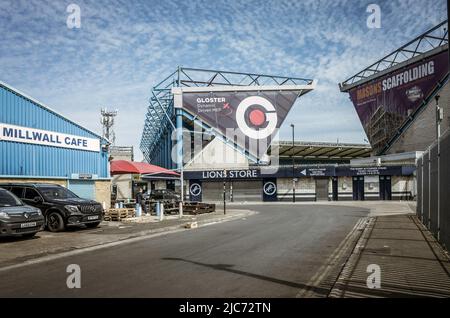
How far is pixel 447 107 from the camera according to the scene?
47750mm

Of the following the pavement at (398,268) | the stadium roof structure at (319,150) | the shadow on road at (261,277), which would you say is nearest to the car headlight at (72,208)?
the shadow on road at (261,277)

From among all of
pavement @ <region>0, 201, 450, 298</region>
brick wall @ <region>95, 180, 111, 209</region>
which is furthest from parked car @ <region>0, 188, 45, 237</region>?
brick wall @ <region>95, 180, 111, 209</region>

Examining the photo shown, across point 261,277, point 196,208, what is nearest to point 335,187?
point 196,208

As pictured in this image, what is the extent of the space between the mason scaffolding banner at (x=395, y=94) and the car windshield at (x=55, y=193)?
4436 centimetres

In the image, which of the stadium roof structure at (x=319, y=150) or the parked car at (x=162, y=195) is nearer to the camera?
the parked car at (x=162, y=195)

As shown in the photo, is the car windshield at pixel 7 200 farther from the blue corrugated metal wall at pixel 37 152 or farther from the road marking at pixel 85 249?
the blue corrugated metal wall at pixel 37 152

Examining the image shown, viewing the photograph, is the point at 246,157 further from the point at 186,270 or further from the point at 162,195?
the point at 186,270

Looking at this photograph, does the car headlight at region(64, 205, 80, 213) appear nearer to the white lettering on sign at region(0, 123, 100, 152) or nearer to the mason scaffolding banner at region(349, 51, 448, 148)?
the white lettering on sign at region(0, 123, 100, 152)

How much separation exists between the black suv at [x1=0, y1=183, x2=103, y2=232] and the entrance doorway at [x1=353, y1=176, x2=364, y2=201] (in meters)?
31.3

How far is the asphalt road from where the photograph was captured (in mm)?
6270

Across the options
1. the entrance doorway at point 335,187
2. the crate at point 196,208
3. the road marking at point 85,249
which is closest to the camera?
the road marking at point 85,249

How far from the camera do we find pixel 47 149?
19.5 metres

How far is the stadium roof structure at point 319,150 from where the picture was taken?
6669cm
